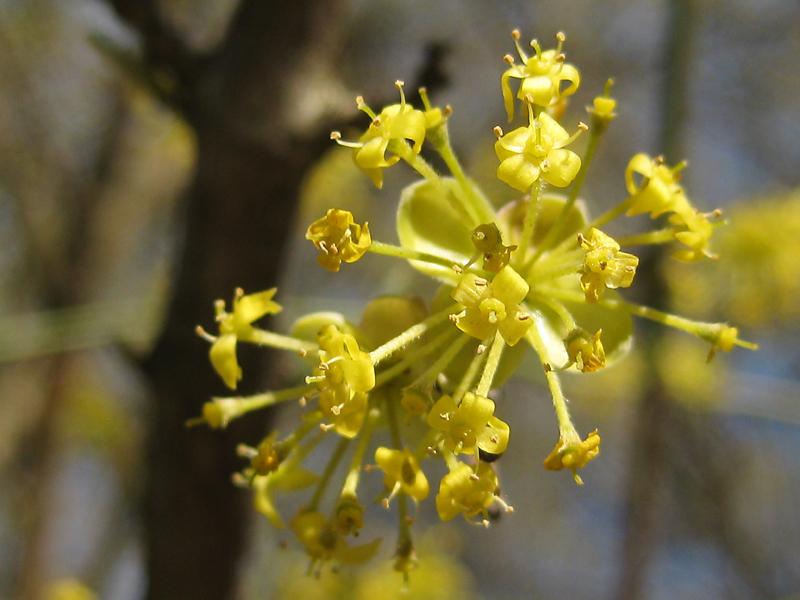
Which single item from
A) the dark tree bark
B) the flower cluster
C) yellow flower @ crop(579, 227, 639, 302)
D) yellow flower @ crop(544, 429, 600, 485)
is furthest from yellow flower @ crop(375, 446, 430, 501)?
the dark tree bark

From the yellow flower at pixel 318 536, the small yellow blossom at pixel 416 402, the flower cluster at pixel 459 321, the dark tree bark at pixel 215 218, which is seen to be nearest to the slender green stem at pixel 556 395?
the flower cluster at pixel 459 321

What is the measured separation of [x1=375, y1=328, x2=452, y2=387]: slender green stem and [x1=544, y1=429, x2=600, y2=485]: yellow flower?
13 centimetres

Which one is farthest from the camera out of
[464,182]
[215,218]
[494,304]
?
[215,218]

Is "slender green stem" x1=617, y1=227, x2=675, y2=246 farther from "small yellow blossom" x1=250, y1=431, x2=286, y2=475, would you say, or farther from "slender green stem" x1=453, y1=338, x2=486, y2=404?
"small yellow blossom" x1=250, y1=431, x2=286, y2=475

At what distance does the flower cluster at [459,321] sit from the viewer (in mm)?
717

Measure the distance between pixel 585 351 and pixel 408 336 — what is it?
147 millimetres

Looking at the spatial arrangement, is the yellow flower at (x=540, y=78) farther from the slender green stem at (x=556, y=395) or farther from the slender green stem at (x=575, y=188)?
the slender green stem at (x=556, y=395)

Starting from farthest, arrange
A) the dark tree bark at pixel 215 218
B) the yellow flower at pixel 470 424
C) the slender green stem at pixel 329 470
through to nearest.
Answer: the dark tree bark at pixel 215 218, the slender green stem at pixel 329 470, the yellow flower at pixel 470 424

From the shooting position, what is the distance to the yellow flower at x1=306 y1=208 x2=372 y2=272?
726 mm

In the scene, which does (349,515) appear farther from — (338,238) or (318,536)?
(338,238)

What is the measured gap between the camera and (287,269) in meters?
1.17

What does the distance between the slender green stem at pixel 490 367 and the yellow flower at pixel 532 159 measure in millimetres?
127

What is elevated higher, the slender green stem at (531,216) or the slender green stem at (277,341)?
the slender green stem at (531,216)

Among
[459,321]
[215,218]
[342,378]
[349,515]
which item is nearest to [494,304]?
[459,321]
